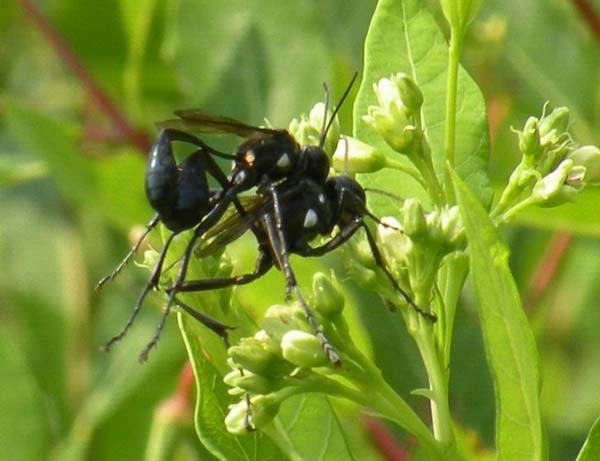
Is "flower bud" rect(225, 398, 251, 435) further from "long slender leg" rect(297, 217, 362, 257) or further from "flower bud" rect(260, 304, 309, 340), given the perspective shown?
"long slender leg" rect(297, 217, 362, 257)

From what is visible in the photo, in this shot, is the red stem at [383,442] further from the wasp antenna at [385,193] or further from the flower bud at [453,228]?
the flower bud at [453,228]

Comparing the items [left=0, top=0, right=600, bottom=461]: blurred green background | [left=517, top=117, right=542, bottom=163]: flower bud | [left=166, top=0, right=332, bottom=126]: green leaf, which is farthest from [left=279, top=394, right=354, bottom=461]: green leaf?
[left=166, top=0, right=332, bottom=126]: green leaf

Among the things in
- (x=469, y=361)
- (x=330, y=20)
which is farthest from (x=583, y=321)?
(x=330, y=20)

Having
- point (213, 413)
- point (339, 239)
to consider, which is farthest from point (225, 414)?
point (339, 239)

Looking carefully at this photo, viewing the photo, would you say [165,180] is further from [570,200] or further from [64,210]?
[64,210]

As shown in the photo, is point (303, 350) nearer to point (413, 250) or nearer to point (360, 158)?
point (413, 250)
